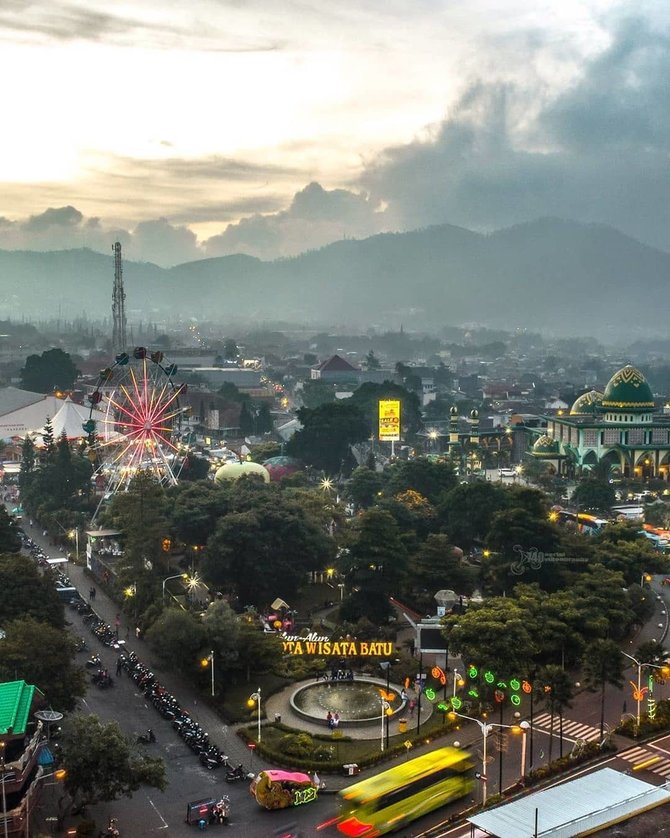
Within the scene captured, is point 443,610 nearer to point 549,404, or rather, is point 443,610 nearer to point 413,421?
point 413,421

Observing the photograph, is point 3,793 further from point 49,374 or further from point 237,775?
point 49,374

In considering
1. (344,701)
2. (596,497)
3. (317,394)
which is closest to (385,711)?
(344,701)

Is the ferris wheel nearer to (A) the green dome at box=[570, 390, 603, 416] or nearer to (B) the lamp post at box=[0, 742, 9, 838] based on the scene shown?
(B) the lamp post at box=[0, 742, 9, 838]

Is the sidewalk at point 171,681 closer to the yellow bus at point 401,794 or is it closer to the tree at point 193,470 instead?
the yellow bus at point 401,794

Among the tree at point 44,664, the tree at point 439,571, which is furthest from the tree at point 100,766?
the tree at point 439,571

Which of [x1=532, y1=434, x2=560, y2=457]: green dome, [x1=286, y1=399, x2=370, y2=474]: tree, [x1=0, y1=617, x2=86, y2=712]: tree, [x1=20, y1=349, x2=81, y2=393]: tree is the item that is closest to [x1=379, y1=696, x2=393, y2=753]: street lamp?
[x1=0, y1=617, x2=86, y2=712]: tree

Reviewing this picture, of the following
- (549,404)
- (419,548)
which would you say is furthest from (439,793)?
(549,404)
